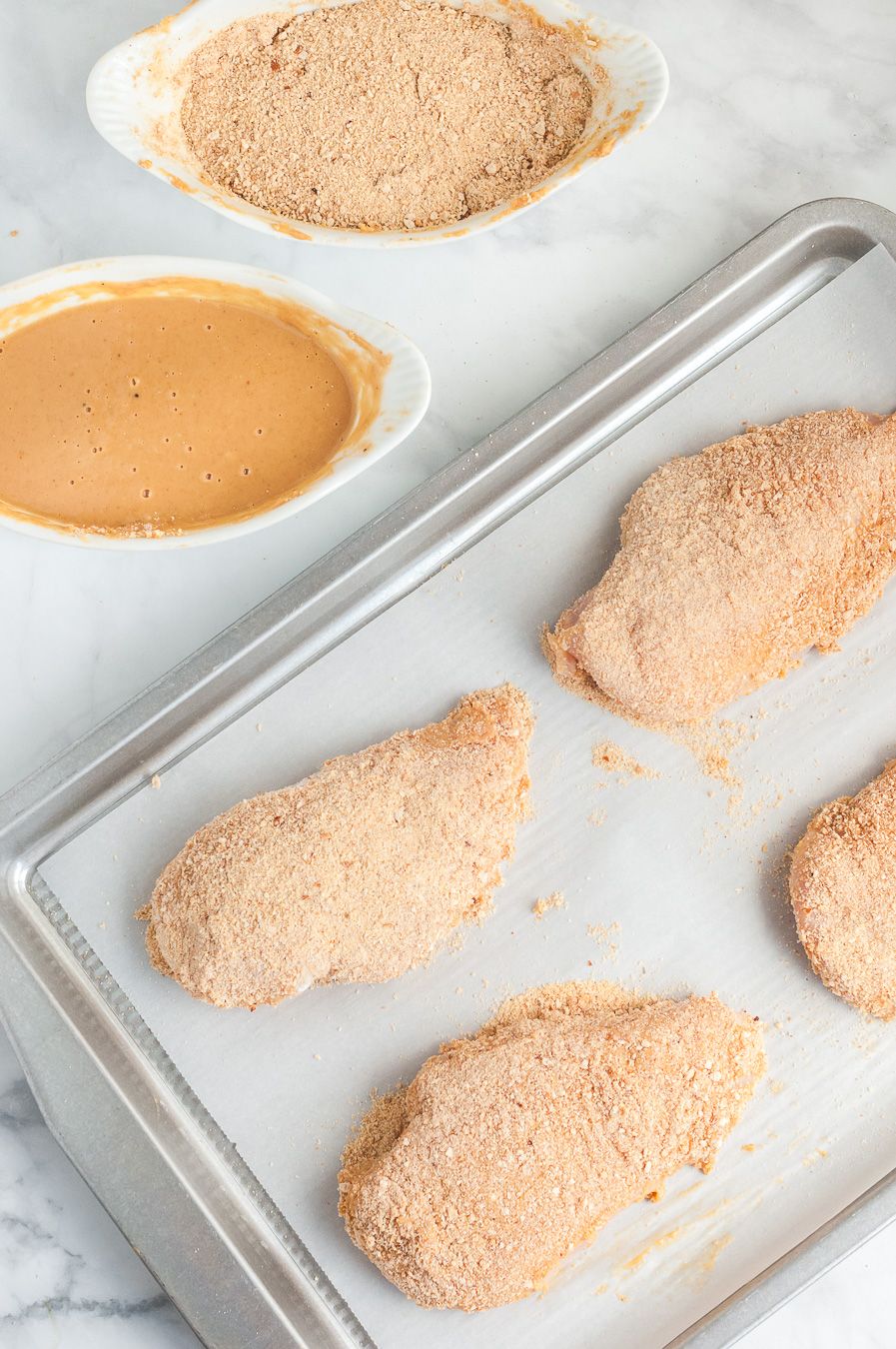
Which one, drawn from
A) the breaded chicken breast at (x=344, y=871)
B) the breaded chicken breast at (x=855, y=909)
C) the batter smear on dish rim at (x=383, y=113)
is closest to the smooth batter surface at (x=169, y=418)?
the batter smear on dish rim at (x=383, y=113)

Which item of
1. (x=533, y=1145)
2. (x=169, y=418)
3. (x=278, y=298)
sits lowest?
(x=533, y=1145)

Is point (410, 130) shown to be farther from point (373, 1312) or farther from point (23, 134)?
point (373, 1312)

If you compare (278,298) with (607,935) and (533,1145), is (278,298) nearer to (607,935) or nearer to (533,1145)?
(607,935)

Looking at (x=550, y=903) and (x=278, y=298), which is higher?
(x=278, y=298)

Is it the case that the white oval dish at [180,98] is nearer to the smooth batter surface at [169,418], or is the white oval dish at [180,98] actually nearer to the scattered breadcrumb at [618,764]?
the smooth batter surface at [169,418]

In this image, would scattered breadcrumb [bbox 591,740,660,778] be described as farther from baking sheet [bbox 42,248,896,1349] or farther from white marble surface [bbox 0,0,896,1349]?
white marble surface [bbox 0,0,896,1349]

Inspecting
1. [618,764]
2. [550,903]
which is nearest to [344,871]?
[550,903]

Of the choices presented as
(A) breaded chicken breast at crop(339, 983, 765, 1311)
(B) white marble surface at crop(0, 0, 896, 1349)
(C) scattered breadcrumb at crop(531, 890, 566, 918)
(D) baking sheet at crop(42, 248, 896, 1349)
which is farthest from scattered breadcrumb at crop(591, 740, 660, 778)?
(B) white marble surface at crop(0, 0, 896, 1349)
